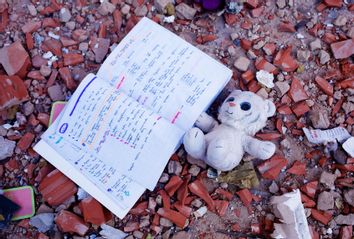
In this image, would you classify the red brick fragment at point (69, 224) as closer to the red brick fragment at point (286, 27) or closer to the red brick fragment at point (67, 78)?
the red brick fragment at point (67, 78)

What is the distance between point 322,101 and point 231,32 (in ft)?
1.27

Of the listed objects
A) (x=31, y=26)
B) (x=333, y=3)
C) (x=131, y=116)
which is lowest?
(x=131, y=116)

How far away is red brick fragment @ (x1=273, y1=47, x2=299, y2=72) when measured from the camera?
1.49 meters

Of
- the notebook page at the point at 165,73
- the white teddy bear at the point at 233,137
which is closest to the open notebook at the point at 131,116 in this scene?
the notebook page at the point at 165,73

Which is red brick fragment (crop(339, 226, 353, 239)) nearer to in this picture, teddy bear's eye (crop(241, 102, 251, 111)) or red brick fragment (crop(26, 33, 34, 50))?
teddy bear's eye (crop(241, 102, 251, 111))

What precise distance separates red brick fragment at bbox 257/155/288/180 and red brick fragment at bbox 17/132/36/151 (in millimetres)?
717

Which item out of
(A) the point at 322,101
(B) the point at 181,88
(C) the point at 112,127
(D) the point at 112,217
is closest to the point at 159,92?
(B) the point at 181,88

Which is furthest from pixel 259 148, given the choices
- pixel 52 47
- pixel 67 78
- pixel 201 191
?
pixel 52 47

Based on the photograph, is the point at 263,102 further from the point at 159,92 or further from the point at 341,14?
the point at 341,14

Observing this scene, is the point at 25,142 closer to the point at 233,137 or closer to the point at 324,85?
the point at 233,137

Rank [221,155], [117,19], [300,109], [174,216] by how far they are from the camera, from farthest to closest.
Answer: [117,19], [300,109], [174,216], [221,155]

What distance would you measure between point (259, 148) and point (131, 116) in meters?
0.40

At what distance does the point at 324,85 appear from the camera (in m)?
1.47

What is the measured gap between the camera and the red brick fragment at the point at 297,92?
57.1 inches
